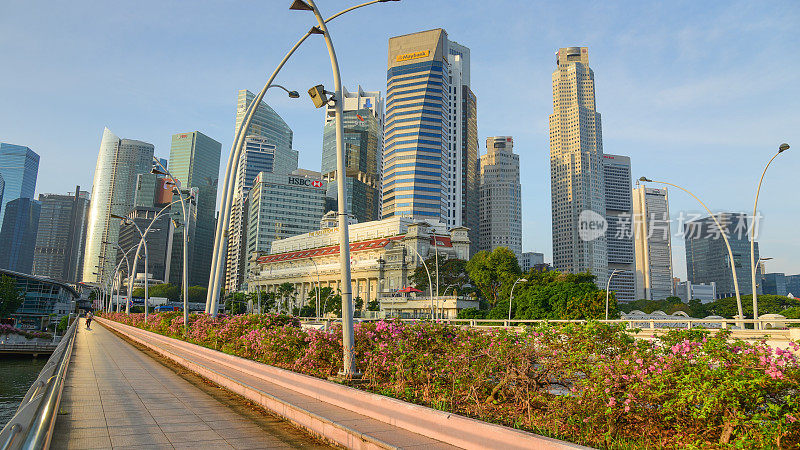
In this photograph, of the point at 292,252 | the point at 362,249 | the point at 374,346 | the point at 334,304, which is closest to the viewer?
the point at 374,346

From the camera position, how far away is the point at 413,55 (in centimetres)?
18700

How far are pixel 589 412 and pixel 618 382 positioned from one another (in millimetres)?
605

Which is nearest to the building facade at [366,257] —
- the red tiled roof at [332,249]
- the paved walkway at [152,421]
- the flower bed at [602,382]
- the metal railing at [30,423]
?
the red tiled roof at [332,249]

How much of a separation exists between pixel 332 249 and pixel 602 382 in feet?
490

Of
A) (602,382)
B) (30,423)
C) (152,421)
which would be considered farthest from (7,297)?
(602,382)

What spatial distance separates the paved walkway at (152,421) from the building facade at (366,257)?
89.8 m

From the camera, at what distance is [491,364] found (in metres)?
9.15

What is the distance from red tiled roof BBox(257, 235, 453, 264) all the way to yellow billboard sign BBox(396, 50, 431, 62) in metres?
78.2

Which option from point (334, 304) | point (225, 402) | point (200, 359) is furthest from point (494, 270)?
point (225, 402)

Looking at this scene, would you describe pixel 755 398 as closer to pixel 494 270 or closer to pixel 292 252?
pixel 494 270

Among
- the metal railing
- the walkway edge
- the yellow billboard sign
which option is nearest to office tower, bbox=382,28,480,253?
the yellow billboard sign

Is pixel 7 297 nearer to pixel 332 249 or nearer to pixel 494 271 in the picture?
pixel 332 249

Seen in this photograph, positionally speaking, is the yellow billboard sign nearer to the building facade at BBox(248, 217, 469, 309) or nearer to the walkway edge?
the building facade at BBox(248, 217, 469, 309)

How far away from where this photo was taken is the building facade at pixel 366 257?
5069 inches
